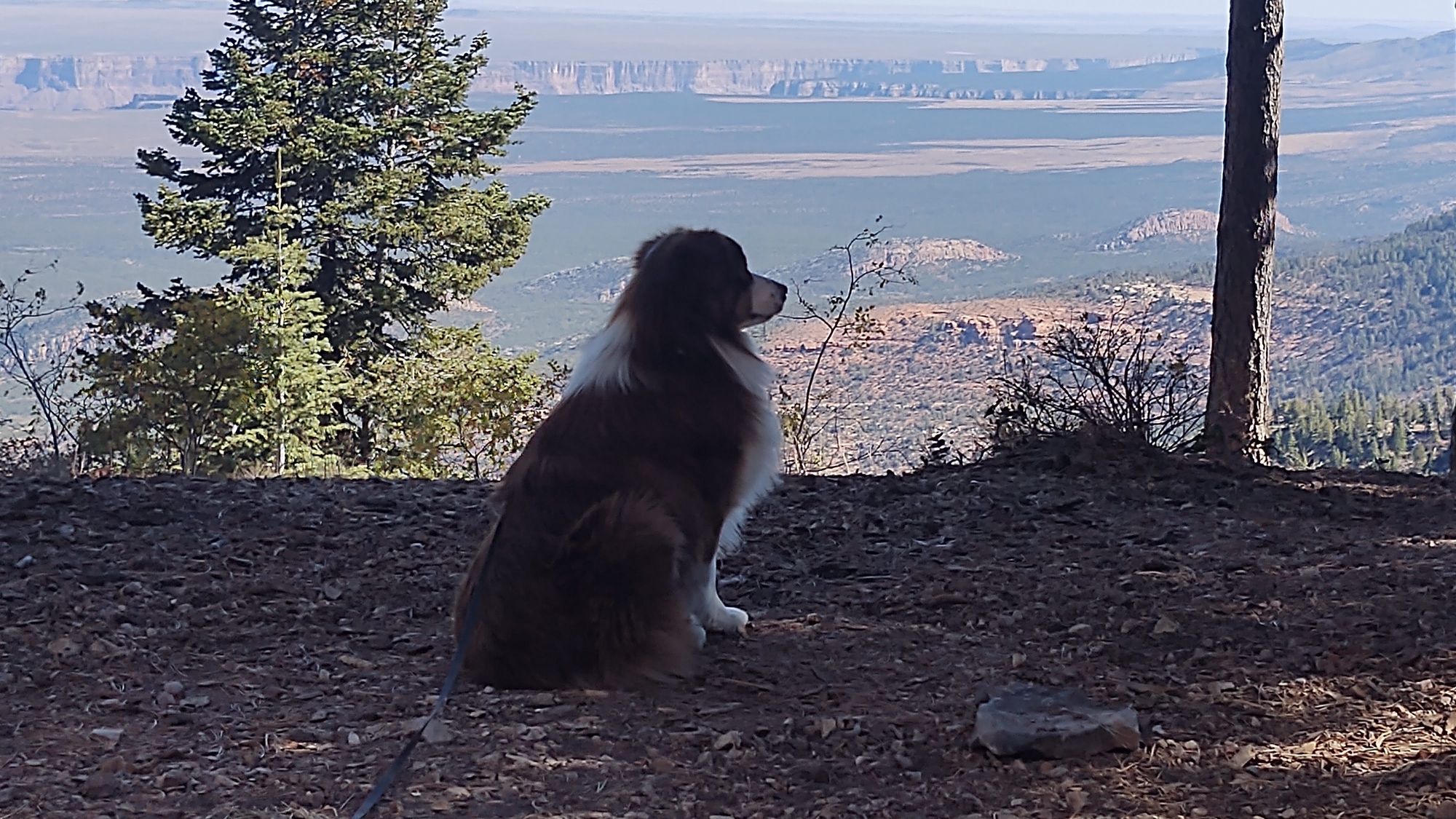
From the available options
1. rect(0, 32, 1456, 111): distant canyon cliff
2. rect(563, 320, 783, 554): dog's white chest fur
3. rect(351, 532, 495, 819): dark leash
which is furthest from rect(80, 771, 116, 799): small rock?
rect(0, 32, 1456, 111): distant canyon cliff

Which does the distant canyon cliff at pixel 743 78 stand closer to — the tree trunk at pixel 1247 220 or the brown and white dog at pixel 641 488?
the tree trunk at pixel 1247 220

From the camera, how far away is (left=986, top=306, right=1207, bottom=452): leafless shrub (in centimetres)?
783

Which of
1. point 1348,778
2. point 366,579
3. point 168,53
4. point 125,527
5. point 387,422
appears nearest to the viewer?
point 1348,778

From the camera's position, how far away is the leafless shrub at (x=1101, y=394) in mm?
7828

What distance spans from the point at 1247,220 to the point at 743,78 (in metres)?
86.4

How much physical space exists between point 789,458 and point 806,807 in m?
7.38

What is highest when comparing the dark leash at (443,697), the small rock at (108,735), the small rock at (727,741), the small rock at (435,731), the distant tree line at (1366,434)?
the dark leash at (443,697)

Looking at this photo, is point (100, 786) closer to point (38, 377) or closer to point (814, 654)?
point (814, 654)

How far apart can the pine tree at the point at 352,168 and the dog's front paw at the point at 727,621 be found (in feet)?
65.9

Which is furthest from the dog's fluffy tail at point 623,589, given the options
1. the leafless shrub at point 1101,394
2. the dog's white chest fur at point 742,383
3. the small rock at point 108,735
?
the leafless shrub at point 1101,394

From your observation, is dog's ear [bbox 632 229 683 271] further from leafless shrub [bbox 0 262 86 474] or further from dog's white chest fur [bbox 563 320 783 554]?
leafless shrub [bbox 0 262 86 474]

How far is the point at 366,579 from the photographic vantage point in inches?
235

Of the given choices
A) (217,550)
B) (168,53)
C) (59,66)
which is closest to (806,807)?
(217,550)

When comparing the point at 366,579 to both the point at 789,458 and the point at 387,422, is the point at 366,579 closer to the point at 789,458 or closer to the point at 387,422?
the point at 789,458
